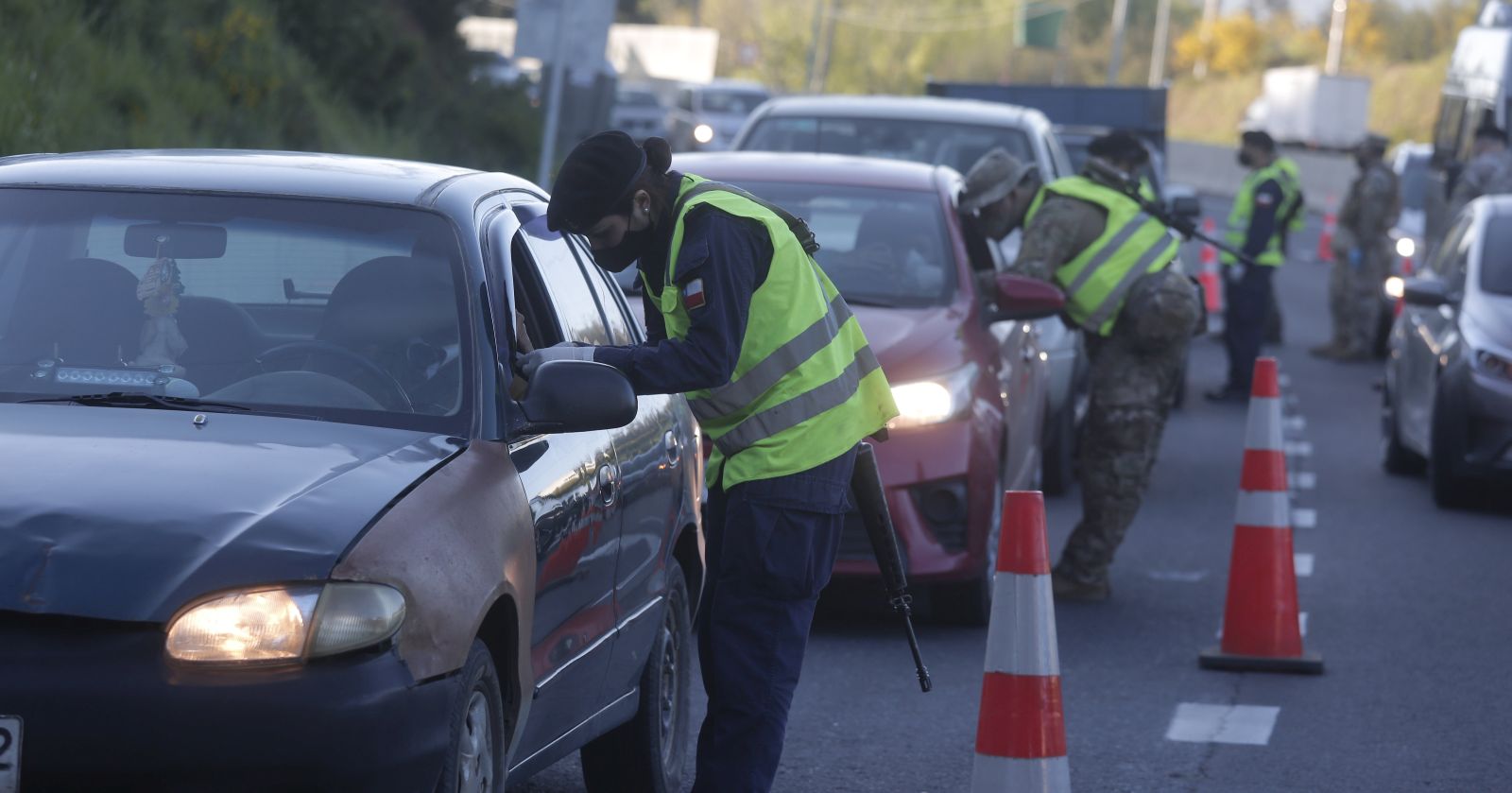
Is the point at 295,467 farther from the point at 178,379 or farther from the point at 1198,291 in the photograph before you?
the point at 1198,291

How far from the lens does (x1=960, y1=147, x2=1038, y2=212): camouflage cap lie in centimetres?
952

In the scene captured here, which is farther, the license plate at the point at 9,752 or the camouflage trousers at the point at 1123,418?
the camouflage trousers at the point at 1123,418

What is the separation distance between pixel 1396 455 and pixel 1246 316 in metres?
3.10

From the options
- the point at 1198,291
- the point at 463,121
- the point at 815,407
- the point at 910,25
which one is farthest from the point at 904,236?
the point at 910,25

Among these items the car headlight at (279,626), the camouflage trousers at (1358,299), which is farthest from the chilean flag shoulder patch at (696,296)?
the camouflage trousers at (1358,299)

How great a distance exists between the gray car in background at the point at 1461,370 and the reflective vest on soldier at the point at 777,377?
796 centimetres

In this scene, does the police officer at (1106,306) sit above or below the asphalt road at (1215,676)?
above

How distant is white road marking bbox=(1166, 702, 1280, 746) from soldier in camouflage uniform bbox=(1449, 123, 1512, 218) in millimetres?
13463

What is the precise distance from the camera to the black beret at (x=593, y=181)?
4.89 m

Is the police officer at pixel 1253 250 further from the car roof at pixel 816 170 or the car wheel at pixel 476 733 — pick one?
the car wheel at pixel 476 733

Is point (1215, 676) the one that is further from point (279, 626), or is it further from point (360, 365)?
point (279, 626)

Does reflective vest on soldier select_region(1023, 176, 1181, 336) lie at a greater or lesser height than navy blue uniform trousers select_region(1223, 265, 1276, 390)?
greater

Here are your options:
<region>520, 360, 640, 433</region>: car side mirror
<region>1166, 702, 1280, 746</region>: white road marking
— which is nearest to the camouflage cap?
<region>1166, 702, 1280, 746</region>: white road marking

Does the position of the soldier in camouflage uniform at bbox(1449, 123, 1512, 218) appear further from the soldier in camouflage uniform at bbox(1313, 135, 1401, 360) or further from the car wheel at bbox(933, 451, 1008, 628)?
the car wheel at bbox(933, 451, 1008, 628)
